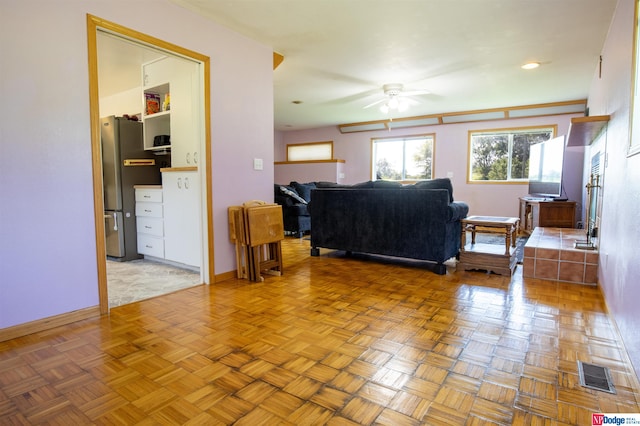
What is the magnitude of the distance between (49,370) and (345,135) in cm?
719

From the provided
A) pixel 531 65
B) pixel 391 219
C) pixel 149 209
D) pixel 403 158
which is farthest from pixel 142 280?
pixel 403 158

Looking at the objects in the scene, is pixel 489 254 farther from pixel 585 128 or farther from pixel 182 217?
pixel 182 217

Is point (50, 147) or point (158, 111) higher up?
point (158, 111)

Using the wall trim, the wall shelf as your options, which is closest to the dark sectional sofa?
the wall shelf

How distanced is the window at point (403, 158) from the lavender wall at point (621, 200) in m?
4.21

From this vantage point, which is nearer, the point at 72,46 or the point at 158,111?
the point at 72,46

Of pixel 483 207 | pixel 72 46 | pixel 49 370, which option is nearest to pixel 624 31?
pixel 72 46

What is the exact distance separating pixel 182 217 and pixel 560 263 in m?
3.43

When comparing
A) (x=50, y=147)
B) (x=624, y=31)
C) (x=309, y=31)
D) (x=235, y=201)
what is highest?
(x=309, y=31)

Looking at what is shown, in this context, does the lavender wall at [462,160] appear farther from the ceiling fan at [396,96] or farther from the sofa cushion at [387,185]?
the sofa cushion at [387,185]

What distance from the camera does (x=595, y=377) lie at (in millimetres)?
1492

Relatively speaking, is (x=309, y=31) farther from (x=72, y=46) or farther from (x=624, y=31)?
(x=624, y=31)

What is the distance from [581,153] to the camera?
→ 5.62 m

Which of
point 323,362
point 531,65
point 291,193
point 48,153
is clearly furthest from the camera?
point 291,193
